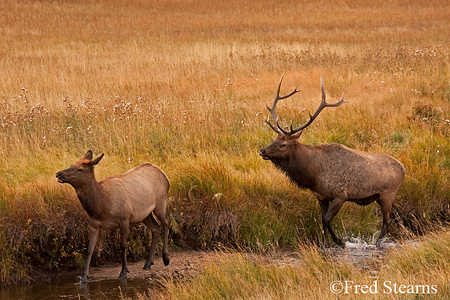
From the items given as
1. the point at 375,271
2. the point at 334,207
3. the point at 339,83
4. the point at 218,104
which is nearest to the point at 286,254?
the point at 334,207

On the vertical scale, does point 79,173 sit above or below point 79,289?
above

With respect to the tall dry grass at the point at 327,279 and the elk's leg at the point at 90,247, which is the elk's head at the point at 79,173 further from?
the tall dry grass at the point at 327,279

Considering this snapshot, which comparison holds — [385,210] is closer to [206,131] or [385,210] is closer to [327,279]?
[327,279]

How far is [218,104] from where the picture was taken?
13.3 metres

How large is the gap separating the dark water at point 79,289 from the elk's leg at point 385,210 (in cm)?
352

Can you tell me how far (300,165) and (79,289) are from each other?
3.56 meters

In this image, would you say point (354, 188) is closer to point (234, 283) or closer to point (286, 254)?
point (286, 254)

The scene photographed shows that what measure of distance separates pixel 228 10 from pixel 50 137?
30.5 meters

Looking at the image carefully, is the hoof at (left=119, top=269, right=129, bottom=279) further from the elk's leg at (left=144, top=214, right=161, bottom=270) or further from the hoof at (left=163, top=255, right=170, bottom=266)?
the hoof at (left=163, top=255, right=170, bottom=266)

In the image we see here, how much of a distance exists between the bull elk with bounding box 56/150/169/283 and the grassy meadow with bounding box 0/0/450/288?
28.6 inches

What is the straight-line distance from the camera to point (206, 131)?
11.7 meters

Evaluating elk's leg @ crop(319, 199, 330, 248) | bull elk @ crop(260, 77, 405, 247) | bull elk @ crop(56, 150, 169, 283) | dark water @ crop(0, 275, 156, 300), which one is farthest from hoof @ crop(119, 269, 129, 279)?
elk's leg @ crop(319, 199, 330, 248)

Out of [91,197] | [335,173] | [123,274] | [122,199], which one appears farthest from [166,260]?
[335,173]

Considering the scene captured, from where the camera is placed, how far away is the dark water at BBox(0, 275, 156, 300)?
7.71 metres
